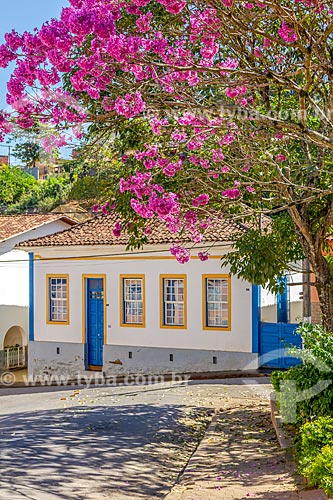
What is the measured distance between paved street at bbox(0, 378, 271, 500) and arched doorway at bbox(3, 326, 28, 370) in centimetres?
995

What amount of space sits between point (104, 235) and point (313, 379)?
13812 mm

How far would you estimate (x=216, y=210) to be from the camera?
10414mm

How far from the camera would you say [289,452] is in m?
8.21

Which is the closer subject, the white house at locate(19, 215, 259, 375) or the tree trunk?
the tree trunk

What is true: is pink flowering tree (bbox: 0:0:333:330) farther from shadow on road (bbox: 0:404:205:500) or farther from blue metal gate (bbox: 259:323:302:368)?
blue metal gate (bbox: 259:323:302:368)

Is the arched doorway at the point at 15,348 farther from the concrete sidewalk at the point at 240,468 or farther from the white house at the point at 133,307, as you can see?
the concrete sidewalk at the point at 240,468

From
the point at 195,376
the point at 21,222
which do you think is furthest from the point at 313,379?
the point at 21,222

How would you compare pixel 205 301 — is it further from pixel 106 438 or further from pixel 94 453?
pixel 94 453

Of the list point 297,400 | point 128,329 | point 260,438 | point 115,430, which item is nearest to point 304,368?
point 297,400

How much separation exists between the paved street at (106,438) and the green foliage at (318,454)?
6.21 feet

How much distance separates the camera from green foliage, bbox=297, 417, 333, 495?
5.92 metres

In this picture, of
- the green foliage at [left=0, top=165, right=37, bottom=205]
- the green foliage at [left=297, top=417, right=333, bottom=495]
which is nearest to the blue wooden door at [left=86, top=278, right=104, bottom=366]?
the green foliage at [left=297, top=417, right=333, bottom=495]

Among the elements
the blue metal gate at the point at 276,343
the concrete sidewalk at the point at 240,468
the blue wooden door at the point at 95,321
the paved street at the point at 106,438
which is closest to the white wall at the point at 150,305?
the blue wooden door at the point at 95,321

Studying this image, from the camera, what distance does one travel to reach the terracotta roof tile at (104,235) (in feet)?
60.3
